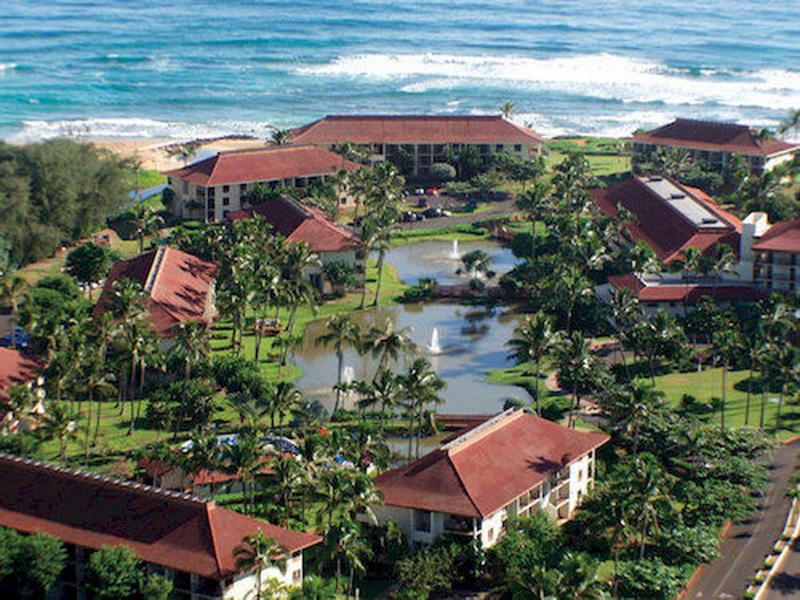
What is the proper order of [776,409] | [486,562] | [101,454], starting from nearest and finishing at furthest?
[486,562], [101,454], [776,409]

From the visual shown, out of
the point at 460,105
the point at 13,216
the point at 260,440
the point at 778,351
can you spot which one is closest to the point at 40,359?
the point at 260,440

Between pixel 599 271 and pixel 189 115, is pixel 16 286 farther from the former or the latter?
pixel 189 115

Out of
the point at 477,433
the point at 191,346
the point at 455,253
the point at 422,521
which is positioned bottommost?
the point at 455,253

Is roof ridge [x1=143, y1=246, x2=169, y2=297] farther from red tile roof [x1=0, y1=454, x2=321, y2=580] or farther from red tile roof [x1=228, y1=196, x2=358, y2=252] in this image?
red tile roof [x1=0, y1=454, x2=321, y2=580]

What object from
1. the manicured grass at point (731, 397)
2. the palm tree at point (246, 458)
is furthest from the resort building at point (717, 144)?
the palm tree at point (246, 458)

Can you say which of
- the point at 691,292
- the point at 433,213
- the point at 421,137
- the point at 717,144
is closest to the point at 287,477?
the point at 691,292

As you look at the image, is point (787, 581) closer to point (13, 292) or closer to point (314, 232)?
point (13, 292)
